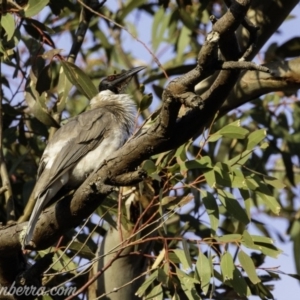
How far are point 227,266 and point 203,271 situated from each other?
0.39 feet

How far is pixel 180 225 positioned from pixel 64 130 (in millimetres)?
1689

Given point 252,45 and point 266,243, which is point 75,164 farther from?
point 252,45

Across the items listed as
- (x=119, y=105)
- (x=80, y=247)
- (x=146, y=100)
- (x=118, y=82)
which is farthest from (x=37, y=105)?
(x=146, y=100)

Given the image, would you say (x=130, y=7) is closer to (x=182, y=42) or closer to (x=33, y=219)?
(x=182, y=42)

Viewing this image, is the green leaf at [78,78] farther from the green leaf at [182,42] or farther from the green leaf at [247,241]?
the green leaf at [182,42]

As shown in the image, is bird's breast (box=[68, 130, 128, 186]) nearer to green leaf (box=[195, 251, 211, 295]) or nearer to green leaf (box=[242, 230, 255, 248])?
green leaf (box=[195, 251, 211, 295])

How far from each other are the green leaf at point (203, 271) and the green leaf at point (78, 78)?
128 cm

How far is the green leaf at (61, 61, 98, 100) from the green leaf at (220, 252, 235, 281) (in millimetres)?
1341

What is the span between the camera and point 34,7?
5074 mm

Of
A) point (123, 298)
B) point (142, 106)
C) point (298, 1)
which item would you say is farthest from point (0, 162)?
point (298, 1)

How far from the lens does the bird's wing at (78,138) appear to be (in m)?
4.42

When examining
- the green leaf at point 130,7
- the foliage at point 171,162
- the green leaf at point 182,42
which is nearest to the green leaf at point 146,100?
the foliage at point 171,162

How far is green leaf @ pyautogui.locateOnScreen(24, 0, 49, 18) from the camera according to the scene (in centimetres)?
505

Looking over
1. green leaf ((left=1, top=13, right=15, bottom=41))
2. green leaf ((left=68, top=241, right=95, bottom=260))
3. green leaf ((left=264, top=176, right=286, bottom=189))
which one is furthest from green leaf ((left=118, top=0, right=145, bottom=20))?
green leaf ((left=264, top=176, right=286, bottom=189))
